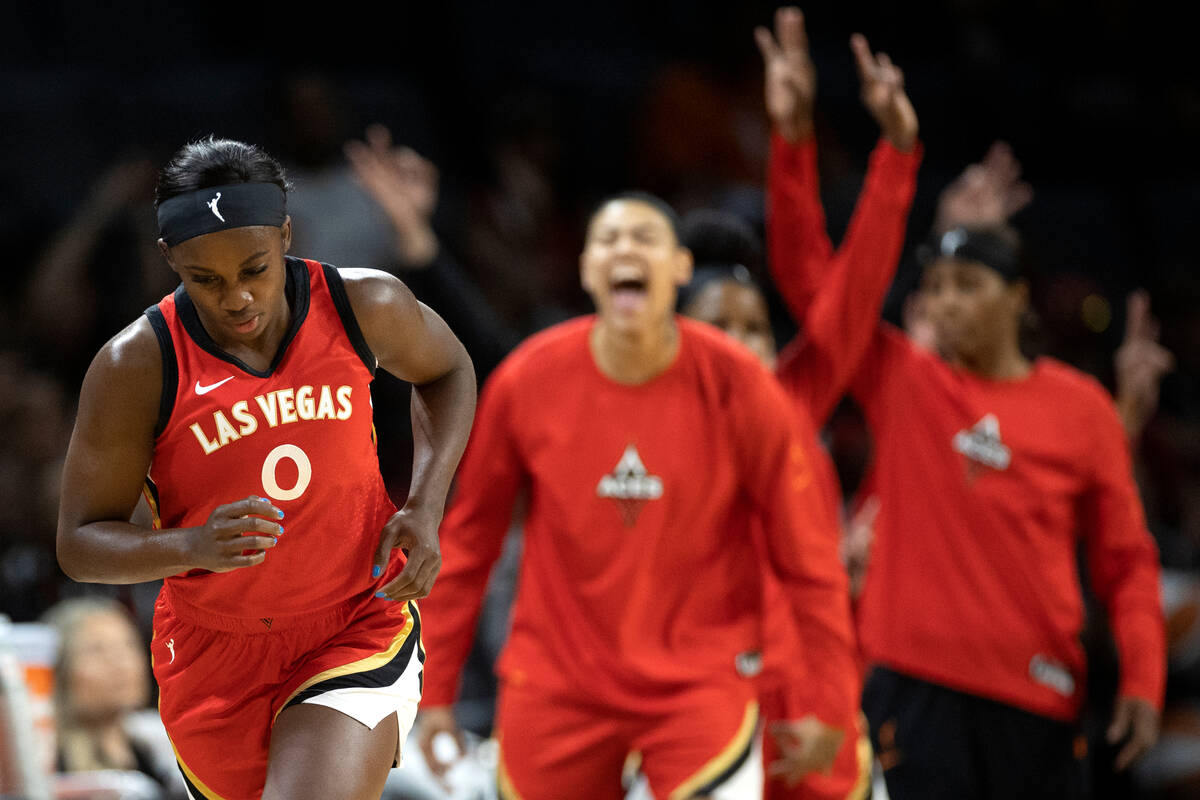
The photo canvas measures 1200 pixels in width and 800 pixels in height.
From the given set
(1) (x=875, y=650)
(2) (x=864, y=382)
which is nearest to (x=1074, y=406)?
(2) (x=864, y=382)

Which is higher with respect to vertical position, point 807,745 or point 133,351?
point 133,351

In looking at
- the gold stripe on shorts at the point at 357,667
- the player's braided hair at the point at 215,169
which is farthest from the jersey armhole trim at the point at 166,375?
the gold stripe on shorts at the point at 357,667

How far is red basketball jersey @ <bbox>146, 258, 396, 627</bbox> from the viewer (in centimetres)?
308

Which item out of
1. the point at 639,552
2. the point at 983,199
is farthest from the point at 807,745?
the point at 983,199

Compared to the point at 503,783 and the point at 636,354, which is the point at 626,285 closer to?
the point at 636,354

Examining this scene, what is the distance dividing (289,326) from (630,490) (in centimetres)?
144

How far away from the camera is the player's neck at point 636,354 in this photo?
4512 millimetres

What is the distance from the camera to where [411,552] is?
3082mm

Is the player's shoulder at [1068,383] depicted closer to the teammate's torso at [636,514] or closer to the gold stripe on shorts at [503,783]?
the teammate's torso at [636,514]

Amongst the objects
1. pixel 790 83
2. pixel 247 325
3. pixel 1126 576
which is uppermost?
pixel 790 83

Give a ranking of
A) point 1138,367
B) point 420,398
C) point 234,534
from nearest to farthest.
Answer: point 234,534
point 420,398
point 1138,367

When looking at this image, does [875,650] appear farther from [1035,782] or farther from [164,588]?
[164,588]

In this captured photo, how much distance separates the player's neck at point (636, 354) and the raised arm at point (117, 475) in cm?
169

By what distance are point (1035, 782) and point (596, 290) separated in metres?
2.00
